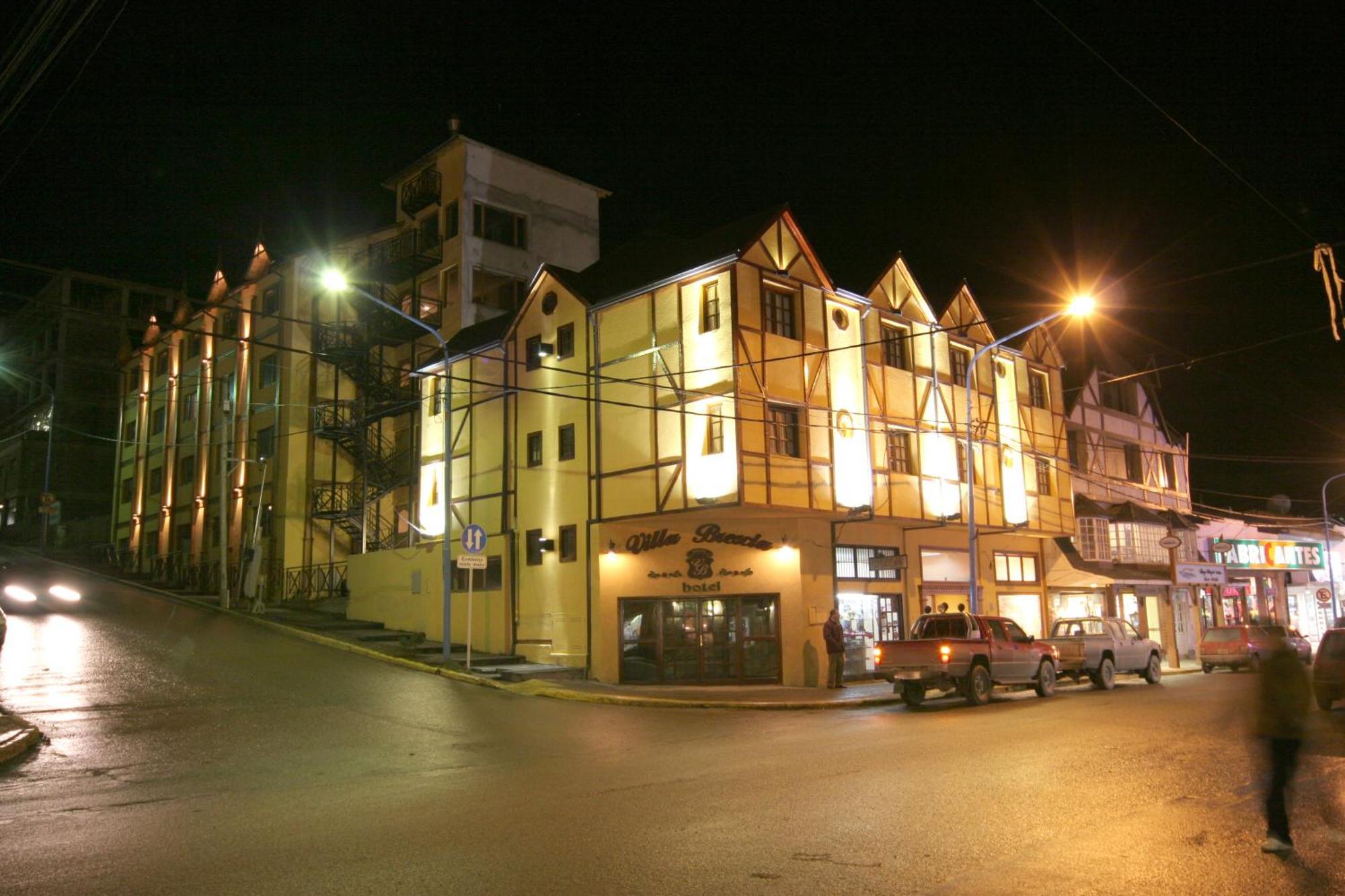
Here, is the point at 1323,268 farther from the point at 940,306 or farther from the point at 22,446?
the point at 22,446

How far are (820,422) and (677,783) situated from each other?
593 inches

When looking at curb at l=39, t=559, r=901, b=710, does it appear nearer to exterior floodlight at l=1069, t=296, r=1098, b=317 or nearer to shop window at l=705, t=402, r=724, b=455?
shop window at l=705, t=402, r=724, b=455

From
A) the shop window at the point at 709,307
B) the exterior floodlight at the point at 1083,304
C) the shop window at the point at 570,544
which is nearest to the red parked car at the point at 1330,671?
the exterior floodlight at the point at 1083,304

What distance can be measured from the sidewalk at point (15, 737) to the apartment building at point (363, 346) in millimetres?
18087

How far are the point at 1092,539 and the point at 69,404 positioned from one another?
55471mm

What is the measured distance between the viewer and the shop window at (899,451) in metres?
26.5

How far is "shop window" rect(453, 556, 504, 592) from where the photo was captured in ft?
89.4

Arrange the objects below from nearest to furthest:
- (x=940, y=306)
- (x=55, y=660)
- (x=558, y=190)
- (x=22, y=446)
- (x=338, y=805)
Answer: (x=338, y=805)
(x=55, y=660)
(x=940, y=306)
(x=558, y=190)
(x=22, y=446)

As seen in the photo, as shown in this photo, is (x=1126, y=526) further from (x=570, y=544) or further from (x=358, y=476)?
(x=358, y=476)

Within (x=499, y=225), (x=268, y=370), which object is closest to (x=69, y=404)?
(x=268, y=370)

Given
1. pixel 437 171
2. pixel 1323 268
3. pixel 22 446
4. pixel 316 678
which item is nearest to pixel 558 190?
pixel 437 171

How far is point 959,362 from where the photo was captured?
3034 cm

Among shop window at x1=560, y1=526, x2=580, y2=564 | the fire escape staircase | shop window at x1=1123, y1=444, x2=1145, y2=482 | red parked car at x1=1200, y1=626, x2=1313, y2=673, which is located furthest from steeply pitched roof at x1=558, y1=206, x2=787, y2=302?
shop window at x1=1123, y1=444, x2=1145, y2=482

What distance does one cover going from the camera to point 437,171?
3741cm
